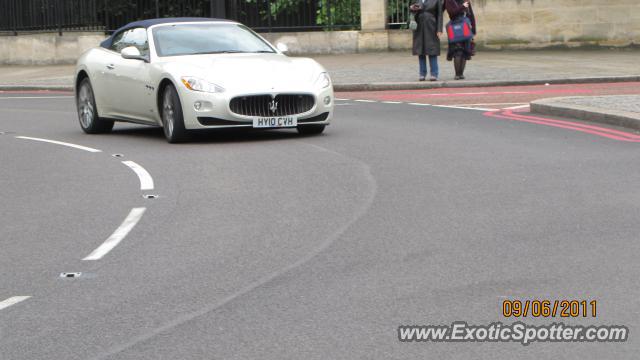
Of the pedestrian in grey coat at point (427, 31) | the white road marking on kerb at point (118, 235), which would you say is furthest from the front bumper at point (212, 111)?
the pedestrian in grey coat at point (427, 31)

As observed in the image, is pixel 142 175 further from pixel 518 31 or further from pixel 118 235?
pixel 518 31

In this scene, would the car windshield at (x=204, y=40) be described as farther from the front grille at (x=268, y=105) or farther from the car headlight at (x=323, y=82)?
the front grille at (x=268, y=105)

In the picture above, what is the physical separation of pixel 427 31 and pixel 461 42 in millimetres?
651

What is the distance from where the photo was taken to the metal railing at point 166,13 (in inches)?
1372

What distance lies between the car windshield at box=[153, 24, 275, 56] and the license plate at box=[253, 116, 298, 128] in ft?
4.55

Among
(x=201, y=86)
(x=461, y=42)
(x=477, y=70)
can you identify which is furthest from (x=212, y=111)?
(x=477, y=70)

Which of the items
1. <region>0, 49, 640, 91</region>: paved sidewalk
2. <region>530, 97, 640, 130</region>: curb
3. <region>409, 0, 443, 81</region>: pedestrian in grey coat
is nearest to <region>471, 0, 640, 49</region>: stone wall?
<region>0, 49, 640, 91</region>: paved sidewalk

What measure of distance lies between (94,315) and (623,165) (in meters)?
6.37

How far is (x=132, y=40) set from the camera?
1598cm

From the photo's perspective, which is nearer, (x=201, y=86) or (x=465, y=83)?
(x=201, y=86)

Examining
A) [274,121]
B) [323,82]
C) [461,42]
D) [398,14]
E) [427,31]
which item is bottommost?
[274,121]

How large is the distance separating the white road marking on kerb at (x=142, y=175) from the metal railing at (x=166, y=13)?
22383 mm

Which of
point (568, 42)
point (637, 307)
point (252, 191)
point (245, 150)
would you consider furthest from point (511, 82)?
point (637, 307)

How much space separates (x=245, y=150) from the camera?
537 inches
